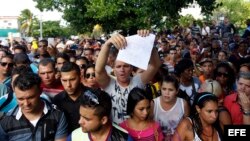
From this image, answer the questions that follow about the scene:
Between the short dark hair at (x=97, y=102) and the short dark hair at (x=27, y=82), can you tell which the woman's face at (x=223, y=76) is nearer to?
the short dark hair at (x=97, y=102)

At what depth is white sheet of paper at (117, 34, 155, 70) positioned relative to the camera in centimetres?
369

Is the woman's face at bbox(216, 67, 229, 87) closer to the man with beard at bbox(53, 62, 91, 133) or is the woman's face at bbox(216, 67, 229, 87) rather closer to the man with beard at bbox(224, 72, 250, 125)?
the man with beard at bbox(224, 72, 250, 125)

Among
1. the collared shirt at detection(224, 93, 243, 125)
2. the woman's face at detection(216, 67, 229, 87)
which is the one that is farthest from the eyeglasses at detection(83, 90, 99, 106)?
the woman's face at detection(216, 67, 229, 87)

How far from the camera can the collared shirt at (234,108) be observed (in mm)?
4201

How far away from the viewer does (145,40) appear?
149 inches

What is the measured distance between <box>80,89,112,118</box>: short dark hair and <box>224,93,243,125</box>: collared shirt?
5.15ft

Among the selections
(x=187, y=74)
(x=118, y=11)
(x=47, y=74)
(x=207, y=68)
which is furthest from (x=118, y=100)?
(x=118, y=11)

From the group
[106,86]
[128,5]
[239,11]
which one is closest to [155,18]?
[128,5]

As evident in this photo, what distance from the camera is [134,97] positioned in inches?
143

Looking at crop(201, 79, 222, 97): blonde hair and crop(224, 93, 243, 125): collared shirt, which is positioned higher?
crop(201, 79, 222, 97): blonde hair

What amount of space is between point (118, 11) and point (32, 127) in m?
9.11

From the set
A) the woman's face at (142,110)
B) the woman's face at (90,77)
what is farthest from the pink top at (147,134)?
the woman's face at (90,77)

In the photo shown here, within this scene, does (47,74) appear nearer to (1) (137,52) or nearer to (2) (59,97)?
(2) (59,97)

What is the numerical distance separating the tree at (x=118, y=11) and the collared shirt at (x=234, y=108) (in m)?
5.63
